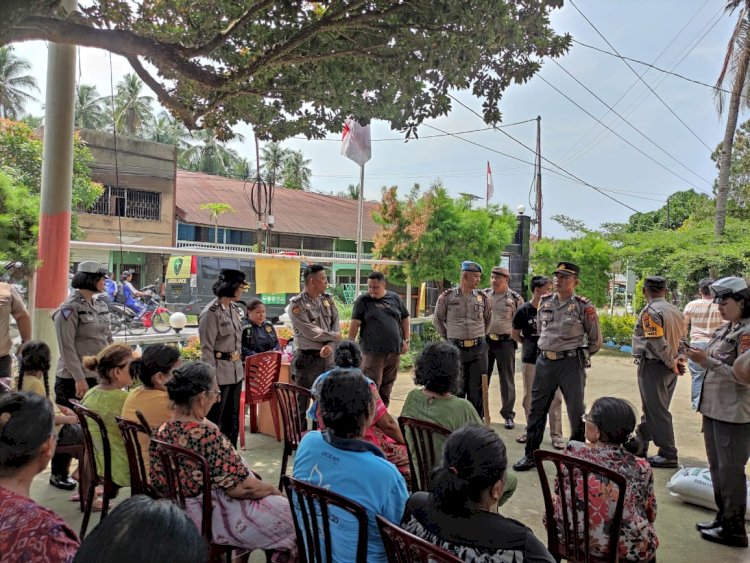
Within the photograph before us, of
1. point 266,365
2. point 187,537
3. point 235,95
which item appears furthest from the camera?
point 266,365

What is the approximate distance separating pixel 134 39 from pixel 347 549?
3.27 meters

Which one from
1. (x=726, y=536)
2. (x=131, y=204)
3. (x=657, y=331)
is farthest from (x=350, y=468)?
(x=131, y=204)

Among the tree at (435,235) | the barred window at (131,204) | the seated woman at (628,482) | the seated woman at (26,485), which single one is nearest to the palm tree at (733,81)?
the tree at (435,235)

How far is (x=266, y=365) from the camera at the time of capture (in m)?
5.06

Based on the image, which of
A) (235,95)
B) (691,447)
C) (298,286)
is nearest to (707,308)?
(691,447)

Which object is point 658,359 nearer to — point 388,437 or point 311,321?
point 388,437

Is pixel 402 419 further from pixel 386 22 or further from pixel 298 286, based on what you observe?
pixel 298 286

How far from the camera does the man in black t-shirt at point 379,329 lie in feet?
18.1

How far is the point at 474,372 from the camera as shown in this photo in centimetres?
554

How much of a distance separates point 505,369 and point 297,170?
39.2 m

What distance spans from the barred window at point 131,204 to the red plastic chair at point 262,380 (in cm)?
1602

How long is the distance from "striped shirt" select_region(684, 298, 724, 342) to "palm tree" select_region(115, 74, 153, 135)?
102ft

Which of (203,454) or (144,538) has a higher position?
(144,538)

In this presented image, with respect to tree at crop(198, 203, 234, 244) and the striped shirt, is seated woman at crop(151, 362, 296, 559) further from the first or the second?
tree at crop(198, 203, 234, 244)
